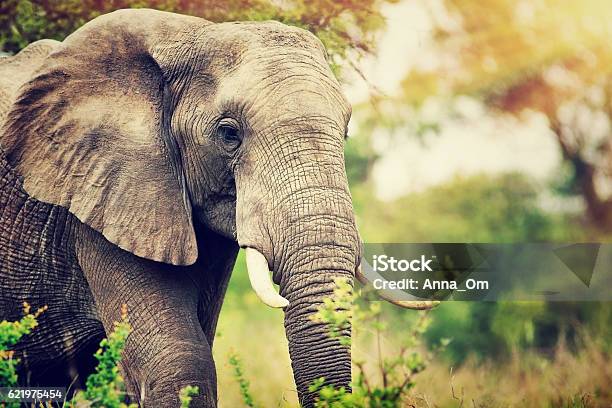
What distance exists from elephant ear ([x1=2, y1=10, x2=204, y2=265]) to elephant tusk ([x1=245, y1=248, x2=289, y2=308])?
321mm

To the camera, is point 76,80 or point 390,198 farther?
point 390,198

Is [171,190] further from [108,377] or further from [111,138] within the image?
[108,377]

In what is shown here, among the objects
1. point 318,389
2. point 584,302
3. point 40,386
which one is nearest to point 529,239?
point 584,302

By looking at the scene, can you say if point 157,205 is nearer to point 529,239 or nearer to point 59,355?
point 59,355

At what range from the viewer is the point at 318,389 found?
139 inches

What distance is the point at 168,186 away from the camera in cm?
395

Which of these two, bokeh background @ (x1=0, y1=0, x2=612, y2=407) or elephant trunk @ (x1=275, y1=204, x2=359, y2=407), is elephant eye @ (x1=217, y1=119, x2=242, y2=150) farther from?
bokeh background @ (x1=0, y1=0, x2=612, y2=407)

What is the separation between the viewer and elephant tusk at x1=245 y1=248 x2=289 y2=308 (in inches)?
135

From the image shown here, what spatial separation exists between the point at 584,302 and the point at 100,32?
4209mm

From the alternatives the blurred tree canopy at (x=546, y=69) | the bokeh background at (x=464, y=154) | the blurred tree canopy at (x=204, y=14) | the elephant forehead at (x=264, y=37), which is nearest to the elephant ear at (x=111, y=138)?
the elephant forehead at (x=264, y=37)

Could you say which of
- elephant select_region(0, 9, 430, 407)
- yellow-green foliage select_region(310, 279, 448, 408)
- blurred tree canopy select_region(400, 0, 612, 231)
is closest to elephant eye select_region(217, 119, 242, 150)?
elephant select_region(0, 9, 430, 407)

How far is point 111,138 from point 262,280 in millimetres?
745

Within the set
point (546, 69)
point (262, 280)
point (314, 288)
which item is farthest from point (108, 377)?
point (546, 69)

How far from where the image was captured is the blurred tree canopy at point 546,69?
21.6 feet
